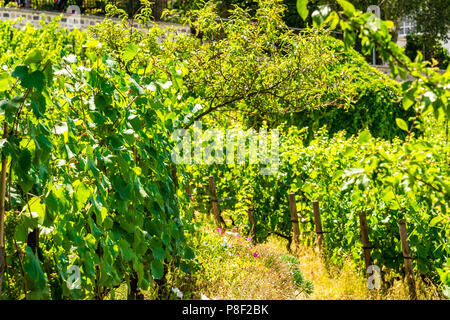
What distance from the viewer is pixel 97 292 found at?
9.62 ft

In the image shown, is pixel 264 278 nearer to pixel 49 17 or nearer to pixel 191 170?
pixel 191 170

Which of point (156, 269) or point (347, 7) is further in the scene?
point (156, 269)

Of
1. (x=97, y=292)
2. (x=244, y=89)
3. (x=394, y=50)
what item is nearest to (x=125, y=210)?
(x=97, y=292)

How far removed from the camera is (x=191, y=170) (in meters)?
7.06

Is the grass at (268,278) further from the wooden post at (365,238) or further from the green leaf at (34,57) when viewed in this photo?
the green leaf at (34,57)

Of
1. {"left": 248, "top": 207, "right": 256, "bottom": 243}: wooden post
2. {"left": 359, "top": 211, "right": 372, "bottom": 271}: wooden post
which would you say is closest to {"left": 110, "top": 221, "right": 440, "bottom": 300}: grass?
{"left": 359, "top": 211, "right": 372, "bottom": 271}: wooden post

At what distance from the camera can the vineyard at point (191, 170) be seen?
1.96m

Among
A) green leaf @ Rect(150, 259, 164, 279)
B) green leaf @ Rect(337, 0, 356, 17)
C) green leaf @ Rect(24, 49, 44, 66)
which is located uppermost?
green leaf @ Rect(337, 0, 356, 17)

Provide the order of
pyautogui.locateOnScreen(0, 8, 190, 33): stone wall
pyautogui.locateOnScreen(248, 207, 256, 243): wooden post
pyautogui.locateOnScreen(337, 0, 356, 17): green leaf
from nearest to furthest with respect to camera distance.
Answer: pyautogui.locateOnScreen(337, 0, 356, 17): green leaf
pyautogui.locateOnScreen(248, 207, 256, 243): wooden post
pyautogui.locateOnScreen(0, 8, 190, 33): stone wall

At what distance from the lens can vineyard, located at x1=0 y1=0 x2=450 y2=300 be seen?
1.96m

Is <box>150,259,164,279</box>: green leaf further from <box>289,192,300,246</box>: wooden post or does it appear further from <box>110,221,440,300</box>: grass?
<box>289,192,300,246</box>: wooden post

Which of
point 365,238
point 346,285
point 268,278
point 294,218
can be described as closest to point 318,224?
point 294,218

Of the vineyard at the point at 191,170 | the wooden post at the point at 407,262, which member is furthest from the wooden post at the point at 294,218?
the wooden post at the point at 407,262
